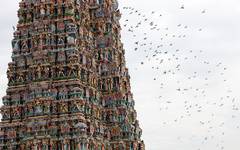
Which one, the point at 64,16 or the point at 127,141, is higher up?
the point at 64,16

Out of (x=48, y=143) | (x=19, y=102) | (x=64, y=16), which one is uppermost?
(x=64, y=16)

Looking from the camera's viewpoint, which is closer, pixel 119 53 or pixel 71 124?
pixel 71 124

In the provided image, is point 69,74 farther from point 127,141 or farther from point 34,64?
point 127,141

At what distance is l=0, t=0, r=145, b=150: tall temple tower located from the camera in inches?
2406

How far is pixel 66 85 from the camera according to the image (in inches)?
2445

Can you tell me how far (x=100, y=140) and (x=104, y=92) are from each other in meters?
6.49

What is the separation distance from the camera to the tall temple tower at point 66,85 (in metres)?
61.1

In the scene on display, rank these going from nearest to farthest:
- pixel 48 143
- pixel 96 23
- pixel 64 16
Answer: pixel 48 143, pixel 64 16, pixel 96 23

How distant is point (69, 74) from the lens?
205 ft

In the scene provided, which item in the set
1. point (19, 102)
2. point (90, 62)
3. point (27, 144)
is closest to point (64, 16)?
point (90, 62)

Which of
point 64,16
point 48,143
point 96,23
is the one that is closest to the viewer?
point 48,143

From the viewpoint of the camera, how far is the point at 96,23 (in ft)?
232

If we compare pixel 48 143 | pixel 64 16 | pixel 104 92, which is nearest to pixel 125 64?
pixel 104 92

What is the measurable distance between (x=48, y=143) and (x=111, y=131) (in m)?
9.31
